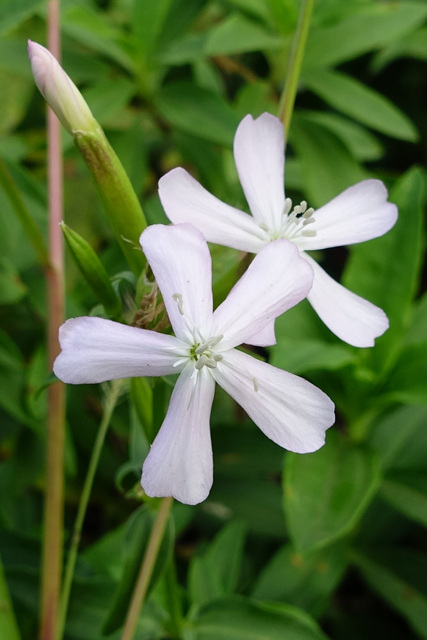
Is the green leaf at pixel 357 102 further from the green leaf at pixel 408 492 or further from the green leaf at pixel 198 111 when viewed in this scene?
the green leaf at pixel 408 492

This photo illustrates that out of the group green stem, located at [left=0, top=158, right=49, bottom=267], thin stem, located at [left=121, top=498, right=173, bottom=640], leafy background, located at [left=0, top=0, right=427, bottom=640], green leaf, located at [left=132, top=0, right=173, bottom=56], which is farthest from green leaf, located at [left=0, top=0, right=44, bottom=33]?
thin stem, located at [left=121, top=498, right=173, bottom=640]

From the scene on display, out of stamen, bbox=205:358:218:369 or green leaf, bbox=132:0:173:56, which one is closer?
stamen, bbox=205:358:218:369

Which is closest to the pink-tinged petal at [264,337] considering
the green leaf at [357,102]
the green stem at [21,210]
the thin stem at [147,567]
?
the thin stem at [147,567]

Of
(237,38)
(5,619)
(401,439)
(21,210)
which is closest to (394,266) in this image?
(401,439)

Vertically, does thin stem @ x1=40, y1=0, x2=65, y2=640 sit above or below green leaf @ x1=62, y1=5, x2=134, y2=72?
below

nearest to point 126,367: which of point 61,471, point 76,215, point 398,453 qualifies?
point 61,471

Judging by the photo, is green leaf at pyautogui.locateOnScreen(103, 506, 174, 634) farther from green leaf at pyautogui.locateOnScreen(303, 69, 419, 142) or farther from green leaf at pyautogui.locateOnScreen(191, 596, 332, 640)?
green leaf at pyautogui.locateOnScreen(303, 69, 419, 142)

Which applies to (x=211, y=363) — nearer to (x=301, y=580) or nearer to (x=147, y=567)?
(x=147, y=567)

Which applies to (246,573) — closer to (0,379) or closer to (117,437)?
(117,437)
